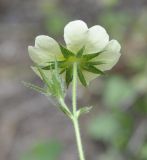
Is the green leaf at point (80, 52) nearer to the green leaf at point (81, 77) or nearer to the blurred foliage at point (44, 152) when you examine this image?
the green leaf at point (81, 77)

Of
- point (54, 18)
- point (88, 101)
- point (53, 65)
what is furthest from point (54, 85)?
point (54, 18)

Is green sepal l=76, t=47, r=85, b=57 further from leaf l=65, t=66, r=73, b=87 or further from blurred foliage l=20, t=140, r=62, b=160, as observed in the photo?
blurred foliage l=20, t=140, r=62, b=160

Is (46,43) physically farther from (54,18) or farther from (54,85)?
(54,18)

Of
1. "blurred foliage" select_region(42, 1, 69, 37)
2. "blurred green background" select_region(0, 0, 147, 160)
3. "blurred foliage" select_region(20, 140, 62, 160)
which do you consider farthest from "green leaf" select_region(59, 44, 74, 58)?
"blurred foliage" select_region(42, 1, 69, 37)

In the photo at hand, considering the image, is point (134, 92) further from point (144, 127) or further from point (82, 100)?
point (82, 100)

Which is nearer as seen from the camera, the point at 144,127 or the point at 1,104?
the point at 144,127

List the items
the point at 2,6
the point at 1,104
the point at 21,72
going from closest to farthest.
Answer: the point at 1,104 → the point at 21,72 → the point at 2,6

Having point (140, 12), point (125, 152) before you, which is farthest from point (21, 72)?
point (125, 152)
